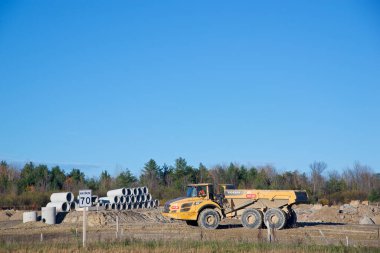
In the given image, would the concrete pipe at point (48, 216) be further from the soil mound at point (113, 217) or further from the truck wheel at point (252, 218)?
the truck wheel at point (252, 218)

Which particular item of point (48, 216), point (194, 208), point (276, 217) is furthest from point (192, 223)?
point (48, 216)

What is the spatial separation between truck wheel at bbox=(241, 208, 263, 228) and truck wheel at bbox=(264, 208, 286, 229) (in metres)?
0.31

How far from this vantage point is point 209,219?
2638cm

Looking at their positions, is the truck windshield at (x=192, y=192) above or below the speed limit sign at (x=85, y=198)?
above

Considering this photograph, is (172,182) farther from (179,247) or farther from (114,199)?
(179,247)

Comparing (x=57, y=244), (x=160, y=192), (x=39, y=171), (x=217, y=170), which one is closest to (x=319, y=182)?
(x=217, y=170)

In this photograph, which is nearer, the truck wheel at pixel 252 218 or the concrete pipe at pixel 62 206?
the truck wheel at pixel 252 218

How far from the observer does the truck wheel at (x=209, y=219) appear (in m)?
26.2

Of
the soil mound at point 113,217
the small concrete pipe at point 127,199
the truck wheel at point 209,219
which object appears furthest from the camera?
the small concrete pipe at point 127,199

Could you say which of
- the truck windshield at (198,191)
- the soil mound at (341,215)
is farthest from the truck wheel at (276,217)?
the soil mound at (341,215)

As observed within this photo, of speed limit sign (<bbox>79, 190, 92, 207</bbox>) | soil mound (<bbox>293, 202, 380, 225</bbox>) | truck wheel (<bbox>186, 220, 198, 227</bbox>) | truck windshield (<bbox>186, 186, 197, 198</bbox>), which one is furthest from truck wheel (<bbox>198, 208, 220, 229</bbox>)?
soil mound (<bbox>293, 202, 380, 225</bbox>)

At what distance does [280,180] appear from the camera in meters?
68.6

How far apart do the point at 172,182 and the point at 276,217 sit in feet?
155

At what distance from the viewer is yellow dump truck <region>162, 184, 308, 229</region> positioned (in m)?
26.0
